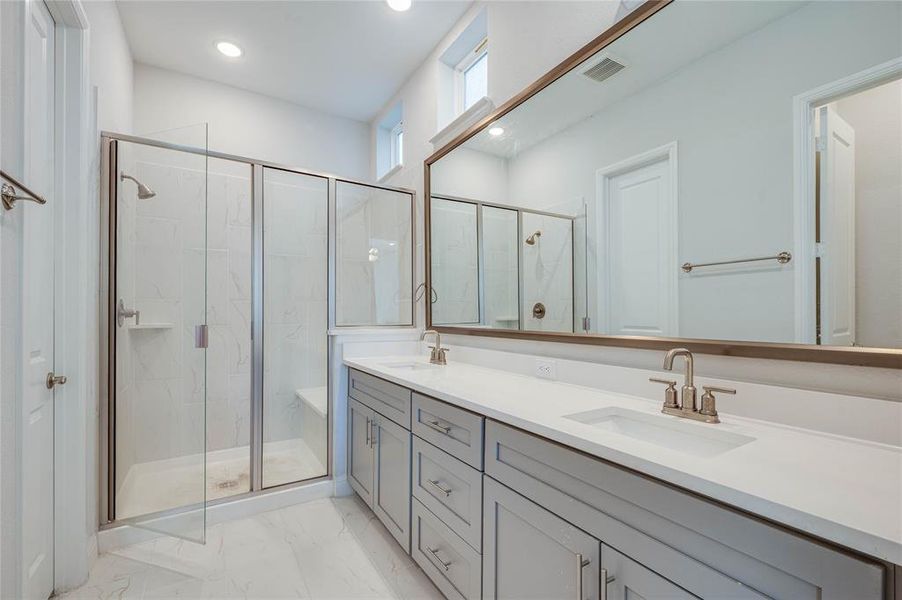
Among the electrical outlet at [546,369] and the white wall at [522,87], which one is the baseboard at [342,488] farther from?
the electrical outlet at [546,369]

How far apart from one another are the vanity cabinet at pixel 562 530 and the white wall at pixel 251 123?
2.45m

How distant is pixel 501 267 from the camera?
6.64 ft

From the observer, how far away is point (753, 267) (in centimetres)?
105

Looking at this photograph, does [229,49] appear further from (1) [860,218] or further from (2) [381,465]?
(1) [860,218]

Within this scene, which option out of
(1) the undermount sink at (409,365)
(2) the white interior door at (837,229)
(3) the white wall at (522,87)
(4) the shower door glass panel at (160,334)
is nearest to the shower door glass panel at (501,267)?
(3) the white wall at (522,87)

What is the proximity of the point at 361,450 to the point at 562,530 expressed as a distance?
55.6 inches

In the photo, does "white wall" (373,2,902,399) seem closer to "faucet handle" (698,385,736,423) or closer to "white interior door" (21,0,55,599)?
"faucet handle" (698,385,736,423)

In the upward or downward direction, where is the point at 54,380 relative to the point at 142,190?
downward

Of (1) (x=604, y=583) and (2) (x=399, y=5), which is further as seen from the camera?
(2) (x=399, y=5)

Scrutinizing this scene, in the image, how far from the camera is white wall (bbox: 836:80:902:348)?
2.73 feet

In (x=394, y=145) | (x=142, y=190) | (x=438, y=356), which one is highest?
(x=394, y=145)

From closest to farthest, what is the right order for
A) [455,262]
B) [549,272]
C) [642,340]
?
[642,340], [549,272], [455,262]

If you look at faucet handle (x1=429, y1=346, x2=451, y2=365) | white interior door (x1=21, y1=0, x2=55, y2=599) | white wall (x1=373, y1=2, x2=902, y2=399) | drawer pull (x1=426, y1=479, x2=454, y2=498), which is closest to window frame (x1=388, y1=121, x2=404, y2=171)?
white wall (x1=373, y1=2, x2=902, y2=399)

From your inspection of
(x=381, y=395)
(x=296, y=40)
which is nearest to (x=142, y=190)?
(x=296, y=40)
